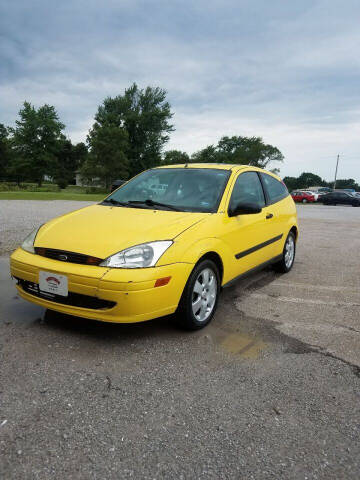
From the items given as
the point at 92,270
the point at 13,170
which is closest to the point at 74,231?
the point at 92,270

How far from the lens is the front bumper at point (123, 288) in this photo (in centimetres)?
274

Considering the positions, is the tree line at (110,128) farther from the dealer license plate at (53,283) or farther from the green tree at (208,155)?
the dealer license plate at (53,283)

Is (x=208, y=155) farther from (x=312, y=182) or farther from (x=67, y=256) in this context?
(x=67, y=256)

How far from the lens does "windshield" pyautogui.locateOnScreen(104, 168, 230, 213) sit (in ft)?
12.3

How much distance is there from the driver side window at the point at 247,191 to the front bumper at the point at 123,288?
1224mm

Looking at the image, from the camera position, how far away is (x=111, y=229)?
10.5 ft

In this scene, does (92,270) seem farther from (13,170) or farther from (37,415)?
(13,170)

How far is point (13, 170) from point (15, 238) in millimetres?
53865

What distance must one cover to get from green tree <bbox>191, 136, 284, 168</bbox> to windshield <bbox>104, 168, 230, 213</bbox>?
257ft

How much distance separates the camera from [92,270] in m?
2.81

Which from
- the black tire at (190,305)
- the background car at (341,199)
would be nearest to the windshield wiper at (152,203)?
the black tire at (190,305)

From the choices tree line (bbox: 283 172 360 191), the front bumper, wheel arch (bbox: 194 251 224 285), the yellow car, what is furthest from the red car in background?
tree line (bbox: 283 172 360 191)

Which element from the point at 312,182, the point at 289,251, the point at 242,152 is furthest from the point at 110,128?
the point at 312,182

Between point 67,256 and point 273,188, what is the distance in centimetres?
321
